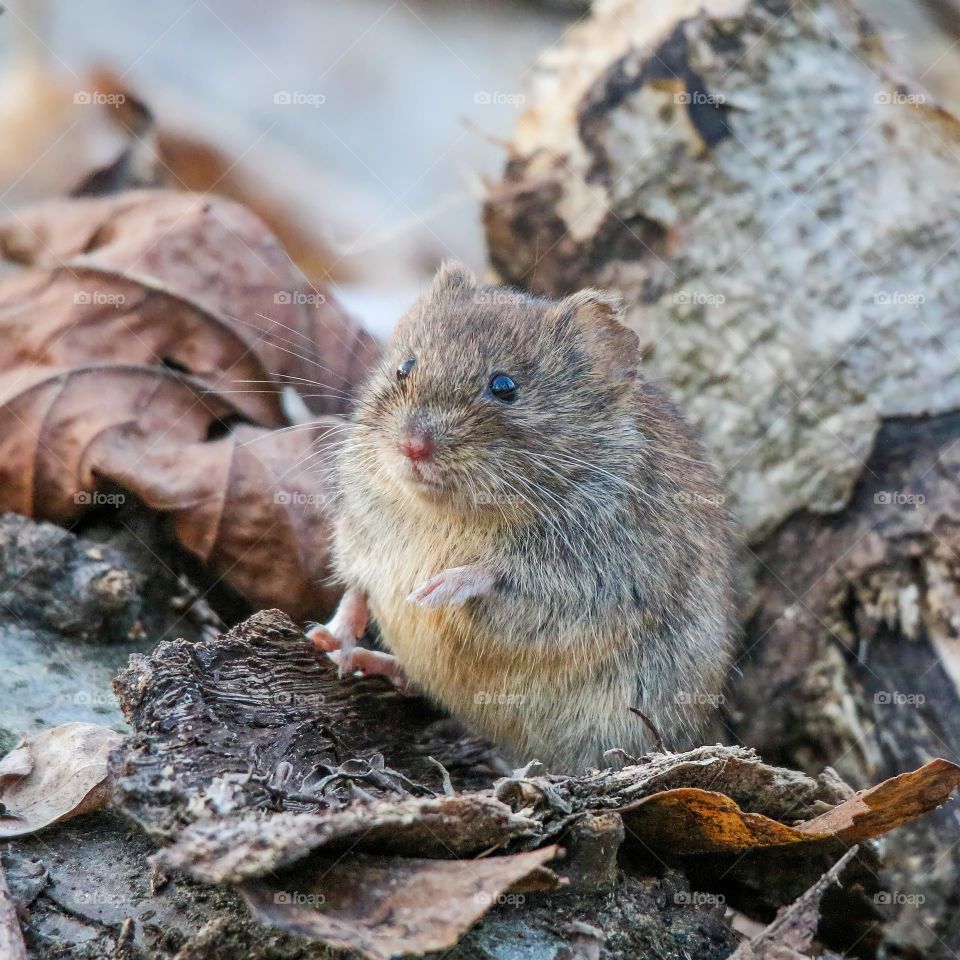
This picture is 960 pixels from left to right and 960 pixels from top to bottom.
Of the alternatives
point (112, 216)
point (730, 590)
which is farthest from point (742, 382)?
point (112, 216)

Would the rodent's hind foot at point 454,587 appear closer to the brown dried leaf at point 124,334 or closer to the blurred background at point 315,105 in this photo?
the brown dried leaf at point 124,334

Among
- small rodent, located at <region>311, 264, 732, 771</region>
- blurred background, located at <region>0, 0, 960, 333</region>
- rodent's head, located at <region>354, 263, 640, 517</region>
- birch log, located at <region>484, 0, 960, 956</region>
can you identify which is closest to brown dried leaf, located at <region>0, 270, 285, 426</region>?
rodent's head, located at <region>354, 263, 640, 517</region>

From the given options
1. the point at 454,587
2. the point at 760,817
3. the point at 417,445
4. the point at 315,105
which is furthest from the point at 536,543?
the point at 315,105

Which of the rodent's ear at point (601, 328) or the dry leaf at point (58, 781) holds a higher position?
the rodent's ear at point (601, 328)

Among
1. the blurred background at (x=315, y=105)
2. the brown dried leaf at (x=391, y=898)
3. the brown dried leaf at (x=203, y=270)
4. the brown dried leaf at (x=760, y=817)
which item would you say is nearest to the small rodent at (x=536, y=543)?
the brown dried leaf at (x=760, y=817)

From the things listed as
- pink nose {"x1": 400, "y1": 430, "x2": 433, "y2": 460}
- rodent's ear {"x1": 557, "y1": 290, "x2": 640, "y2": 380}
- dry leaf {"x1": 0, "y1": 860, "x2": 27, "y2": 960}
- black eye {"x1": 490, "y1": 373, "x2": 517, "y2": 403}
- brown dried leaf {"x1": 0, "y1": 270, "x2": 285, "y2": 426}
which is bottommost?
dry leaf {"x1": 0, "y1": 860, "x2": 27, "y2": 960}

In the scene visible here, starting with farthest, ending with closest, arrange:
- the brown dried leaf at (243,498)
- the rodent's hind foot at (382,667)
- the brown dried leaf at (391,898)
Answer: the brown dried leaf at (243,498), the rodent's hind foot at (382,667), the brown dried leaf at (391,898)

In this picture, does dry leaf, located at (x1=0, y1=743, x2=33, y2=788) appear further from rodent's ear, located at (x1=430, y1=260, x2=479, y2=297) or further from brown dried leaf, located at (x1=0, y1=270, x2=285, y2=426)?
rodent's ear, located at (x1=430, y1=260, x2=479, y2=297)
